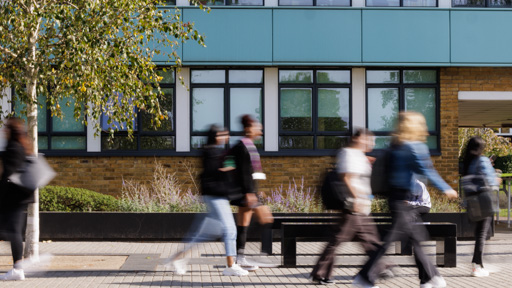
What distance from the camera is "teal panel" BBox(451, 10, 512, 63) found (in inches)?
679

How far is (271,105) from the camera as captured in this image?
1750 cm

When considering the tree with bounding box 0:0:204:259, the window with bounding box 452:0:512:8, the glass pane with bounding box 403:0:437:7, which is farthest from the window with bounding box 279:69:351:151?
the tree with bounding box 0:0:204:259

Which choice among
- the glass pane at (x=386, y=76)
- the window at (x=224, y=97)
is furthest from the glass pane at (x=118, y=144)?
the glass pane at (x=386, y=76)

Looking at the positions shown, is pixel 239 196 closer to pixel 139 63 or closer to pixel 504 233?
pixel 139 63

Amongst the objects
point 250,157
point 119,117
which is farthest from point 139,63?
point 250,157

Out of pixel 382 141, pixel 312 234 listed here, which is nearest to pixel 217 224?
pixel 312 234

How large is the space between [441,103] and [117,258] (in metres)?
10.1

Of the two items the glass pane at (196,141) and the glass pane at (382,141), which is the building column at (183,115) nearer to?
→ the glass pane at (196,141)

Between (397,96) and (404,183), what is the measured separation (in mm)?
10911

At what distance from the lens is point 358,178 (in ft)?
25.6

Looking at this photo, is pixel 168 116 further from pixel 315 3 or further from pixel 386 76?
pixel 386 76

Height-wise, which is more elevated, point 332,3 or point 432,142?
point 332,3

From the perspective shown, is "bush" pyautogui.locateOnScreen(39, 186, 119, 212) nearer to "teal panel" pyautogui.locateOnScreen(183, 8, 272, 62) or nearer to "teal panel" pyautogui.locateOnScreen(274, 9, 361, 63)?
"teal panel" pyautogui.locateOnScreen(183, 8, 272, 62)

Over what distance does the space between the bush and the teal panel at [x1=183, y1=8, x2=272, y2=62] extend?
4.52m
